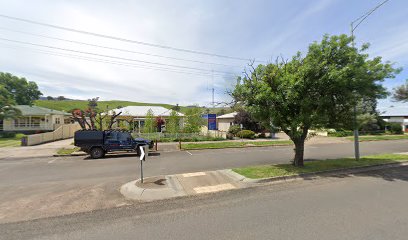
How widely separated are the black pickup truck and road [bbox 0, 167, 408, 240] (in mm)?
9323

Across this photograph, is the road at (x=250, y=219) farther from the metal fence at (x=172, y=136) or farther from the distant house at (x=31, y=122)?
the distant house at (x=31, y=122)

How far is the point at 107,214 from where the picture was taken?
16.6 feet

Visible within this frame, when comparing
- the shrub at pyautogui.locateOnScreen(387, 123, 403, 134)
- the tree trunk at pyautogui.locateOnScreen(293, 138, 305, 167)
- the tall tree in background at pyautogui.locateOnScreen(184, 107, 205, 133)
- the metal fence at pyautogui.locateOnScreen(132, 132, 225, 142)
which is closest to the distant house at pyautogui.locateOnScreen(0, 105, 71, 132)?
the metal fence at pyautogui.locateOnScreen(132, 132, 225, 142)

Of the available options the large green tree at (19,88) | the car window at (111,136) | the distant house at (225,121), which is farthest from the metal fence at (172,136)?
the large green tree at (19,88)

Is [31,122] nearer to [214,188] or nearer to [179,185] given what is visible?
[179,185]

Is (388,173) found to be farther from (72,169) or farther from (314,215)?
(72,169)

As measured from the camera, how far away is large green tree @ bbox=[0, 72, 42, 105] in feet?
156

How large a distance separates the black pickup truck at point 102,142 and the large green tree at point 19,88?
48.5 m

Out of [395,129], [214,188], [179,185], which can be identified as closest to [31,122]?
[179,185]

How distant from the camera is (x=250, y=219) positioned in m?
4.62

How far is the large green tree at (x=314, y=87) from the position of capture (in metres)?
8.07

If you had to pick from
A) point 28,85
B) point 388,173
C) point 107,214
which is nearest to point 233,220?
point 107,214

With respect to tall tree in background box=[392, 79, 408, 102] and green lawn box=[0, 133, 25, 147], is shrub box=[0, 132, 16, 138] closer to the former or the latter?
green lawn box=[0, 133, 25, 147]

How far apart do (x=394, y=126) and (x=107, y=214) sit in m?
43.1
